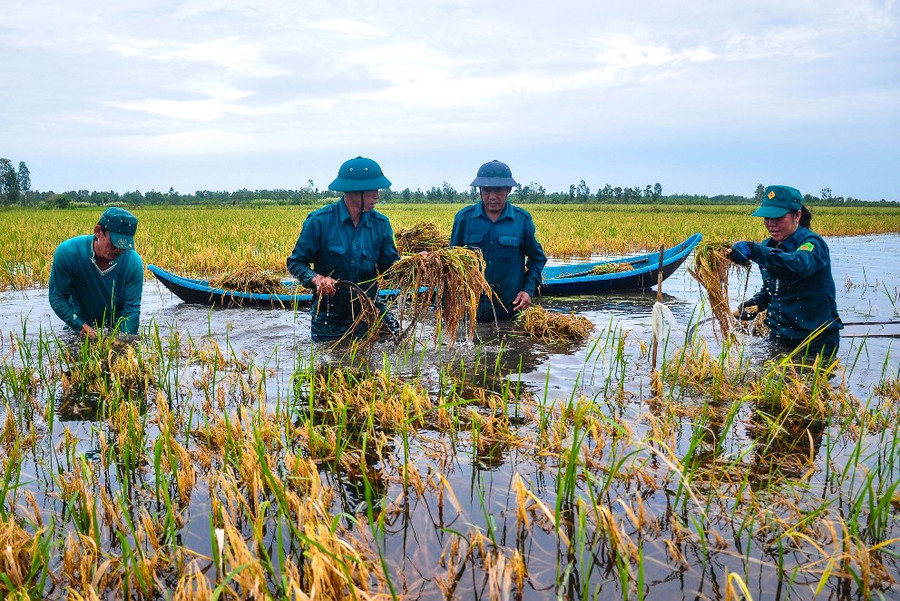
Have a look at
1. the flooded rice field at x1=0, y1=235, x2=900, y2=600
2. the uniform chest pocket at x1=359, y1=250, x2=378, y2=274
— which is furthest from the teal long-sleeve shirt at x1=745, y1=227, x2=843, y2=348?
the uniform chest pocket at x1=359, y1=250, x2=378, y2=274

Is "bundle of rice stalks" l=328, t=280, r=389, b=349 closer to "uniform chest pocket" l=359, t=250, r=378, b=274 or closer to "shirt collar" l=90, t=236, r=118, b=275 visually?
"uniform chest pocket" l=359, t=250, r=378, b=274

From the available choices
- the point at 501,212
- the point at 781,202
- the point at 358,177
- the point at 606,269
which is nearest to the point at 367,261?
the point at 358,177

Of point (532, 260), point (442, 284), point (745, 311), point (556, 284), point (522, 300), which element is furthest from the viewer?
point (556, 284)

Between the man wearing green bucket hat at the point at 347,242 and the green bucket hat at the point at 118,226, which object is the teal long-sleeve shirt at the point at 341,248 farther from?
the green bucket hat at the point at 118,226

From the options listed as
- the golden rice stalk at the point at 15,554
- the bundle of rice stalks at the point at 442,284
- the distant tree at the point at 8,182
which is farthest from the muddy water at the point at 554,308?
the distant tree at the point at 8,182

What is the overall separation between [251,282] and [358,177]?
3.91 meters

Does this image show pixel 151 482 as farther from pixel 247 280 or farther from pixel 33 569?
pixel 247 280

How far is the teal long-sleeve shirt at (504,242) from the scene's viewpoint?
6.16m

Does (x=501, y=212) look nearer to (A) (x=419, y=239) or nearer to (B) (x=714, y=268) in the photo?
(A) (x=419, y=239)

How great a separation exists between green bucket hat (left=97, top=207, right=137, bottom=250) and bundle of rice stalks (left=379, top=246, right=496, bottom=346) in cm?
196

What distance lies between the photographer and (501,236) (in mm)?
6145

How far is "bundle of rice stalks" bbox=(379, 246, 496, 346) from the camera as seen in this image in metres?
4.71

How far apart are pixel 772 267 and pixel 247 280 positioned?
20.2 ft

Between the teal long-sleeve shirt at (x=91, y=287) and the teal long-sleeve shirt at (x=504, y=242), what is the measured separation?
111 inches
